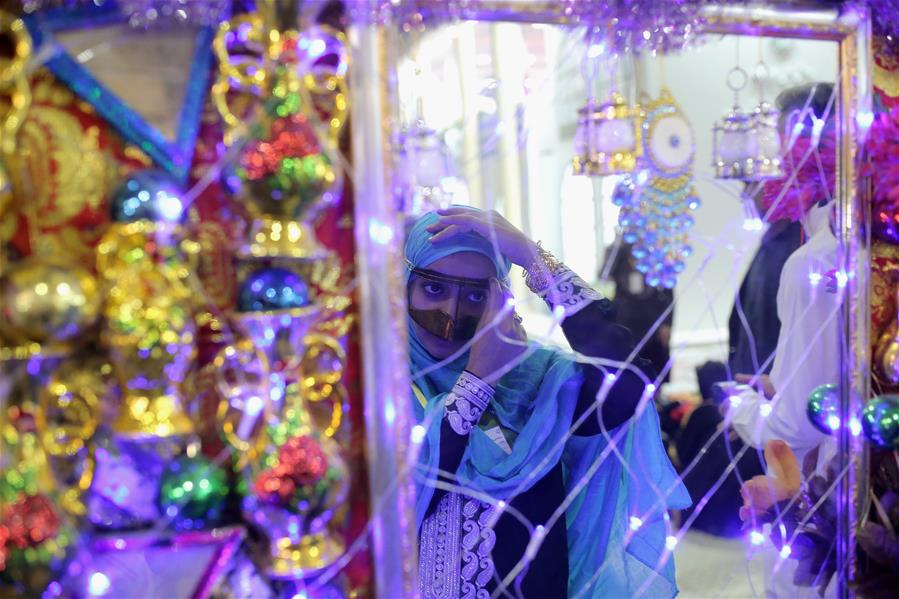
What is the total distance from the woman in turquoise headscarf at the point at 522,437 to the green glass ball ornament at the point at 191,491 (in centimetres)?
35

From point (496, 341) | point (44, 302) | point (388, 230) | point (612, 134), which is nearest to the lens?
point (44, 302)

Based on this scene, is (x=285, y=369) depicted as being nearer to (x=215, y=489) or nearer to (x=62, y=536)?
(x=215, y=489)

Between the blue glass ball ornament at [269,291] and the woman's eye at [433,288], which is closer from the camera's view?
the blue glass ball ornament at [269,291]

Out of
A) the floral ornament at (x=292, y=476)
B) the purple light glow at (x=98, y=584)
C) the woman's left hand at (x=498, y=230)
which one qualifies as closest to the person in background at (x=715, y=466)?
the woman's left hand at (x=498, y=230)

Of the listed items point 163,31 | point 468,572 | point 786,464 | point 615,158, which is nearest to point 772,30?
point 615,158

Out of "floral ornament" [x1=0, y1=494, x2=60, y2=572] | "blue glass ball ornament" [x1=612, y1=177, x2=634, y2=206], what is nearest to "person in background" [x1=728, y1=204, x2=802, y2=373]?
"blue glass ball ornament" [x1=612, y1=177, x2=634, y2=206]

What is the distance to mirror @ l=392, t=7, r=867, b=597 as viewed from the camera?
36.5 inches

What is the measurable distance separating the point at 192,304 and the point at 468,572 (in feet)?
1.79

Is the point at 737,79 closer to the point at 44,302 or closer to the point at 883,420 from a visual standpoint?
the point at 883,420

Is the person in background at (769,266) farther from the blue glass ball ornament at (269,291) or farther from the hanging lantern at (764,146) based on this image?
the blue glass ball ornament at (269,291)

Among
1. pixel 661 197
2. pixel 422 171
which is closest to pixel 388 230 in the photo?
pixel 422 171

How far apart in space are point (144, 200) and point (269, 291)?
0.13 meters

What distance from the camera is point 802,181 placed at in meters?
0.99

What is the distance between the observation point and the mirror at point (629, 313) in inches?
36.5
